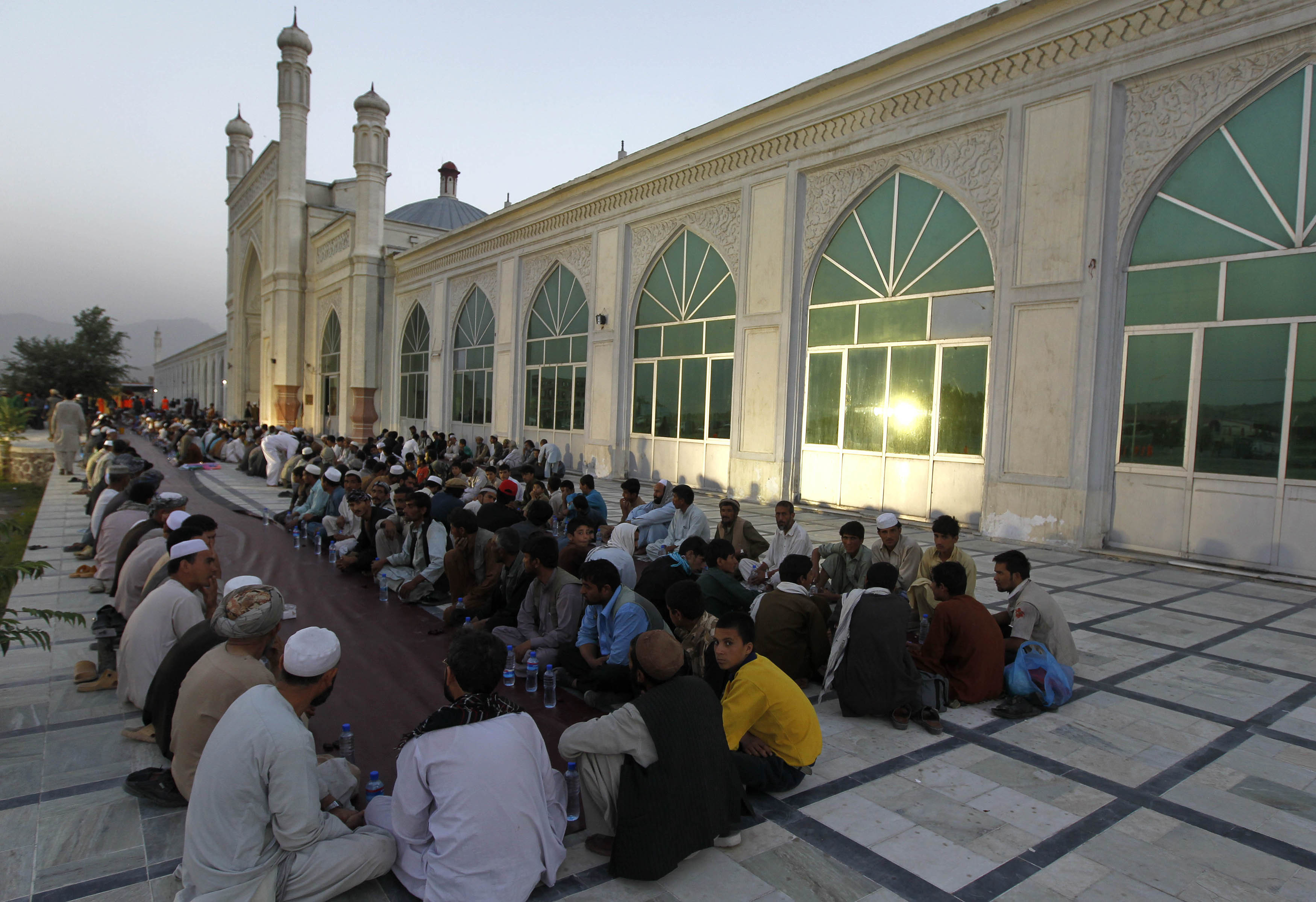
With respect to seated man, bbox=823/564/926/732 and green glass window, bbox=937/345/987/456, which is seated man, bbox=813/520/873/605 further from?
green glass window, bbox=937/345/987/456

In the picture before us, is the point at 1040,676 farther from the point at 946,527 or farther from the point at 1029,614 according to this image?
the point at 946,527

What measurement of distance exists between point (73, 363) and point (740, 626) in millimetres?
33458

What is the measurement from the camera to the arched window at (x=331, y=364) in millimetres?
24625

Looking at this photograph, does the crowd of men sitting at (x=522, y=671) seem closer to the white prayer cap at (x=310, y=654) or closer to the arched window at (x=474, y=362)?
the white prayer cap at (x=310, y=654)

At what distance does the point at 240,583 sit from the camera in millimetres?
2787

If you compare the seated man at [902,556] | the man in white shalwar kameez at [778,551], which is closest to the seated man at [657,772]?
the seated man at [902,556]

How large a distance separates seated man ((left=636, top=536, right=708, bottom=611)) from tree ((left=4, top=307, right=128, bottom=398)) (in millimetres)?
31507

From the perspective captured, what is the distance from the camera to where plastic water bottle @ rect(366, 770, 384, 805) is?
267cm

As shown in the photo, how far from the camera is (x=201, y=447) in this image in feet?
56.6

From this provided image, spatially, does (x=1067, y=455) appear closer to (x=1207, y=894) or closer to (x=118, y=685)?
(x=1207, y=894)

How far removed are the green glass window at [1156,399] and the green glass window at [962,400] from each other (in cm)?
144

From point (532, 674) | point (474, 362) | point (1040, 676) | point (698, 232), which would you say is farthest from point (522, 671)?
point (474, 362)

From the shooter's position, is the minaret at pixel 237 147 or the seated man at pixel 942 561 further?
the minaret at pixel 237 147

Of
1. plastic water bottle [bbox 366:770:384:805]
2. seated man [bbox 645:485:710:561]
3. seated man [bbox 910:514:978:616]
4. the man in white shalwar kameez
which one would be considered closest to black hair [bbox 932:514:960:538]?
seated man [bbox 910:514:978:616]
